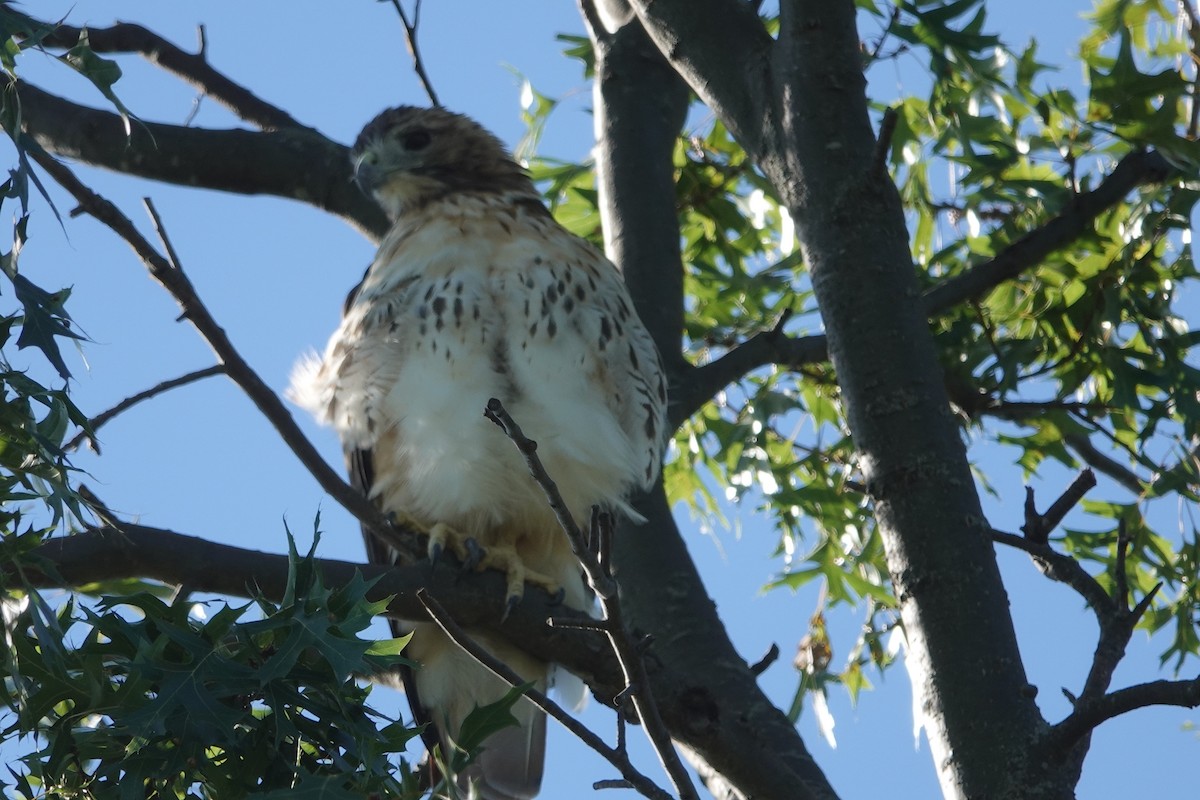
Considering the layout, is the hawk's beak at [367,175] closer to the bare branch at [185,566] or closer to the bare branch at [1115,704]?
the bare branch at [185,566]

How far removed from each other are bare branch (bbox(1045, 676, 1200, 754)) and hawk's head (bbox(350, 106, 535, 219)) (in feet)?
8.76

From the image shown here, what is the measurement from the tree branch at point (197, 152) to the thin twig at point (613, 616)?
106 inches

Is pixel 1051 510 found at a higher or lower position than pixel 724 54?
lower

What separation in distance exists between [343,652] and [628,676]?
0.40 meters

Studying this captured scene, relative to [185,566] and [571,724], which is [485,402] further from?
[571,724]

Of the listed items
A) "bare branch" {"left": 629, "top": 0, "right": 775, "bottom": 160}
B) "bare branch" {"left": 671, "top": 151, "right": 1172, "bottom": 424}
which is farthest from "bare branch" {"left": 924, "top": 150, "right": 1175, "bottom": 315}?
"bare branch" {"left": 629, "top": 0, "right": 775, "bottom": 160}

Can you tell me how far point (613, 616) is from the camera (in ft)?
6.74

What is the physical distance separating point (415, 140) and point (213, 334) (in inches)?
96.1

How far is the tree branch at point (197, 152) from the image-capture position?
4516 millimetres

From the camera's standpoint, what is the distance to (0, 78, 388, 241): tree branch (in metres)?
4.52

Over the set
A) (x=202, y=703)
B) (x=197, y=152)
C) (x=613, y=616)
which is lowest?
(x=202, y=703)

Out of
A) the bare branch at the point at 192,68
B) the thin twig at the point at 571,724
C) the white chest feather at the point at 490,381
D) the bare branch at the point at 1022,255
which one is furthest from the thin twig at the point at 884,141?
the bare branch at the point at 192,68

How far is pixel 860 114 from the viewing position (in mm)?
3342

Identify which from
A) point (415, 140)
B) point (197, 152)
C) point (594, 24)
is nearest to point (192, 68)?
point (197, 152)
